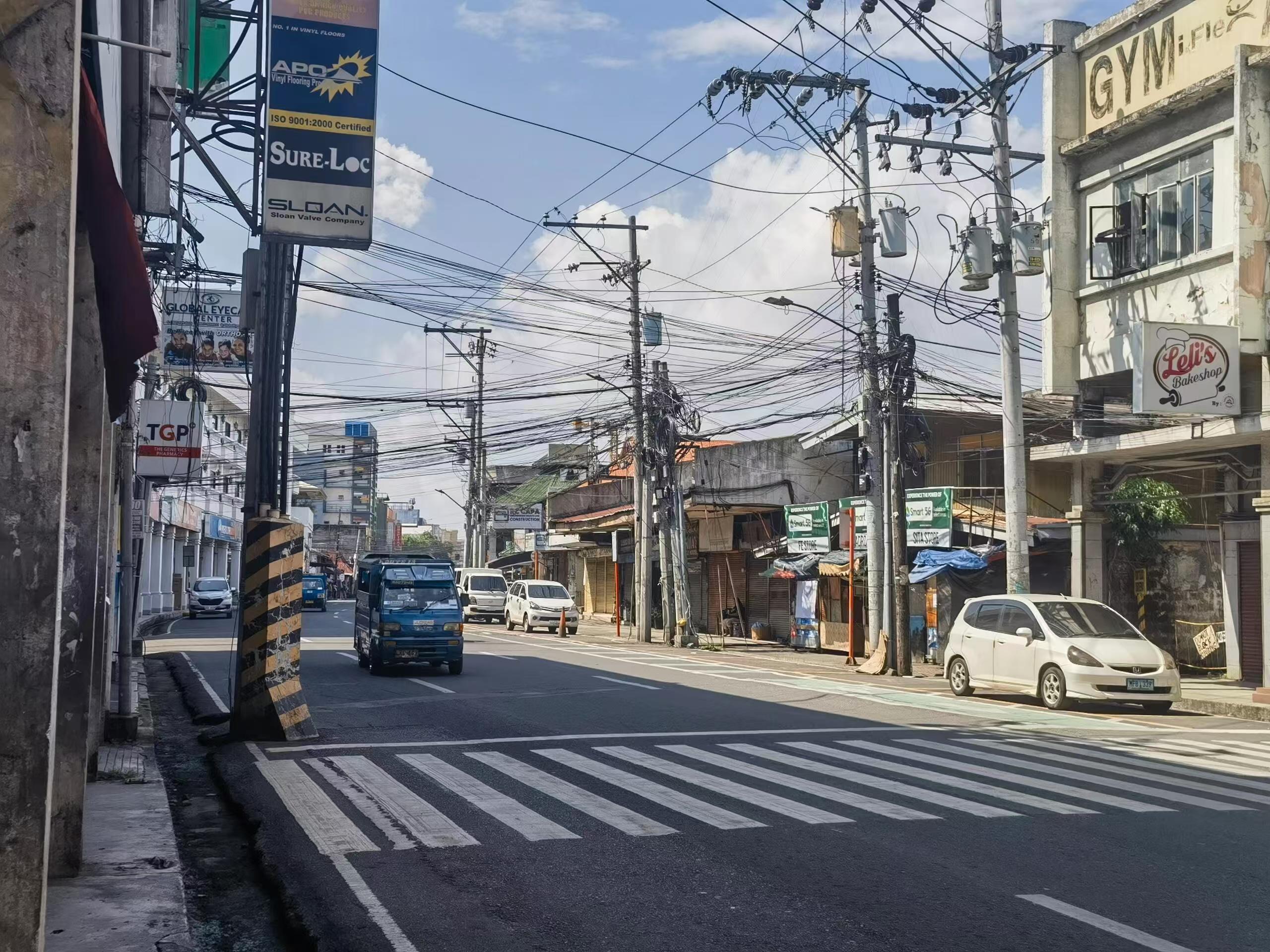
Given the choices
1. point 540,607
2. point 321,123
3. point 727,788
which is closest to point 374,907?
point 727,788

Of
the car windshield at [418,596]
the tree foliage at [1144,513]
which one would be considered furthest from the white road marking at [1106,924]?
the tree foliage at [1144,513]

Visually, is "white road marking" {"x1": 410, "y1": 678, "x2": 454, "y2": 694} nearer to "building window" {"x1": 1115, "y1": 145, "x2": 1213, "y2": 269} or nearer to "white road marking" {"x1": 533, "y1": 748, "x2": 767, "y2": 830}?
"white road marking" {"x1": 533, "y1": 748, "x2": 767, "y2": 830}

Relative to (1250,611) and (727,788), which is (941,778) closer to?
(727,788)

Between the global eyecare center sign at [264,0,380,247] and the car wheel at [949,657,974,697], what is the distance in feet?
40.6

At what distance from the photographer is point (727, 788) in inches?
424

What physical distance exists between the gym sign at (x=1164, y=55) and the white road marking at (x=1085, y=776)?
44.6 ft

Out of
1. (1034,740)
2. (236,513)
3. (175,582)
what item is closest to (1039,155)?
(1034,740)

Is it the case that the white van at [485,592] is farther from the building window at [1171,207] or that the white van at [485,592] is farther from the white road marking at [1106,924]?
the white road marking at [1106,924]

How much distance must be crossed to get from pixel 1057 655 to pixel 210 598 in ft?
134

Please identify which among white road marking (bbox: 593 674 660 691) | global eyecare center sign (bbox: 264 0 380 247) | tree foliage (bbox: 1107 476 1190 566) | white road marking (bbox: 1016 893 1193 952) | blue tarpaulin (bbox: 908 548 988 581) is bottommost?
white road marking (bbox: 593 674 660 691)

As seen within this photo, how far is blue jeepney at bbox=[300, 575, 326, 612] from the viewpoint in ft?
208

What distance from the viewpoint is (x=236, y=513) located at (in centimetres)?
8288

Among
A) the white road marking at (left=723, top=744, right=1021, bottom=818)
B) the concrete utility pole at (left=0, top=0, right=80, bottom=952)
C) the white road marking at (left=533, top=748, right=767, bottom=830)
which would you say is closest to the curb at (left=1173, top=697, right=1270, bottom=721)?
the white road marking at (left=723, top=744, right=1021, bottom=818)

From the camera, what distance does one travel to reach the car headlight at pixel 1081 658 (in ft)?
60.7
